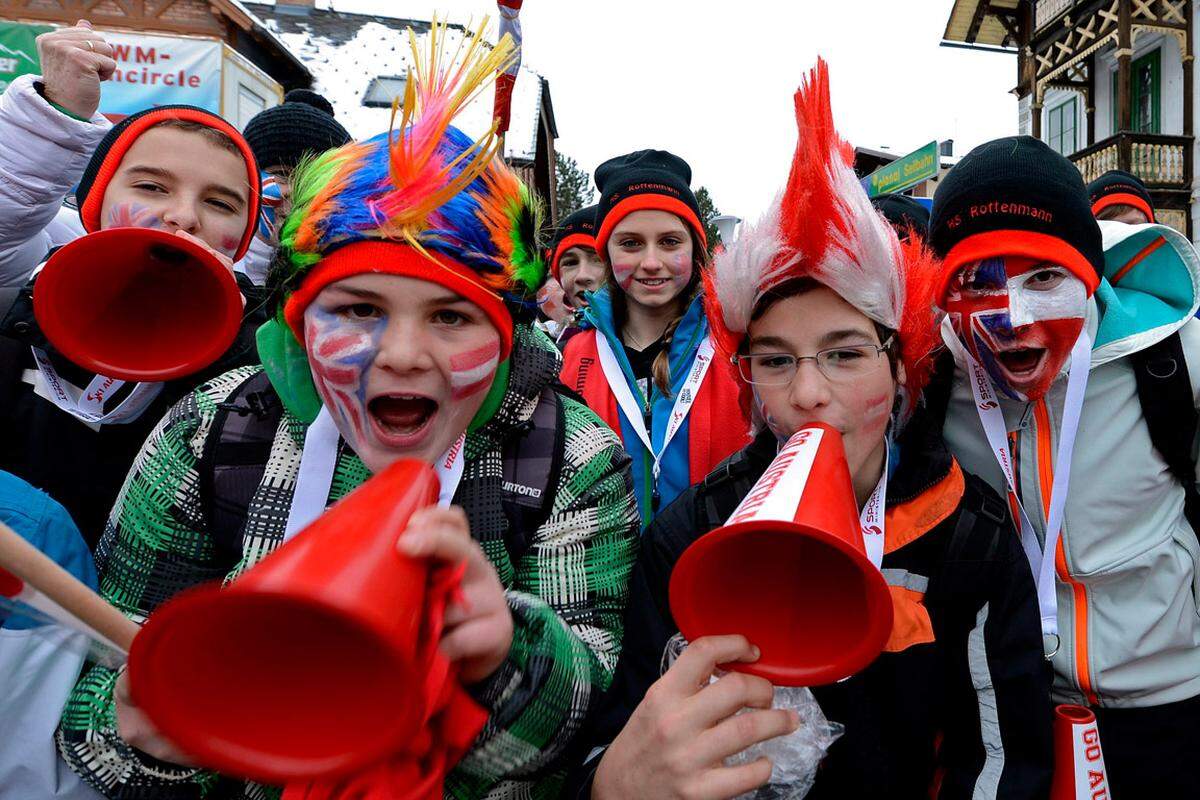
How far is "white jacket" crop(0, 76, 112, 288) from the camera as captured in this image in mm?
2139

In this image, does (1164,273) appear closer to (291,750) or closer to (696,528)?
(696,528)

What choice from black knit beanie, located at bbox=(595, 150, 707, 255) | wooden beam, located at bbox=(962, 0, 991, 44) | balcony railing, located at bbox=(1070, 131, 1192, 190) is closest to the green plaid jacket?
black knit beanie, located at bbox=(595, 150, 707, 255)

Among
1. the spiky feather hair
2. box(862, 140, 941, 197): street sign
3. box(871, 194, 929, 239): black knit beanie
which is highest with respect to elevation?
box(862, 140, 941, 197): street sign

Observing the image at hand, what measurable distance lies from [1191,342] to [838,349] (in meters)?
1.19

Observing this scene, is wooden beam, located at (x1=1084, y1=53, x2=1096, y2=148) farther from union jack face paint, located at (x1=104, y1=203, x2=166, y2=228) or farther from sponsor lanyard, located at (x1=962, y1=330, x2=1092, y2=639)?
union jack face paint, located at (x1=104, y1=203, x2=166, y2=228)

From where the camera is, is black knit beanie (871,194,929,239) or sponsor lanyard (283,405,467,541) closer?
sponsor lanyard (283,405,467,541)

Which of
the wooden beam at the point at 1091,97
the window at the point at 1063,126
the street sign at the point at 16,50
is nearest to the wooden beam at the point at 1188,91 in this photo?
the wooden beam at the point at 1091,97

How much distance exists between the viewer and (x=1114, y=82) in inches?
691

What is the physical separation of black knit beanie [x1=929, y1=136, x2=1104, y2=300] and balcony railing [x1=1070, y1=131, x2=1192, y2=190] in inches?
630

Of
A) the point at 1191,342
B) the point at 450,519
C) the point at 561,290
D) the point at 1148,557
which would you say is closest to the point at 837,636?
the point at 450,519

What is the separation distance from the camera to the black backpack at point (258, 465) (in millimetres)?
1548

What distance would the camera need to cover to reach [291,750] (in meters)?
0.91

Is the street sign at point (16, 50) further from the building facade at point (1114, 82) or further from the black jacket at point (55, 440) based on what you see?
the building facade at point (1114, 82)

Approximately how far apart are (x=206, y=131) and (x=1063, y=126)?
2249cm
